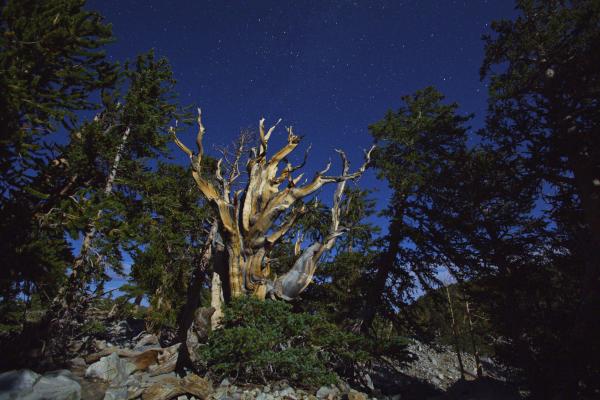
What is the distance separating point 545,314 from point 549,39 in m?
8.87

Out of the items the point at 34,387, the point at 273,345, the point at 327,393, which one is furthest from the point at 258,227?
the point at 34,387

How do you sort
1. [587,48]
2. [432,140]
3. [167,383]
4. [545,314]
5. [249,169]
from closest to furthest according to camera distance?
[167,383]
[587,48]
[545,314]
[249,169]
[432,140]

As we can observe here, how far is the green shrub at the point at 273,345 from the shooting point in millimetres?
5367

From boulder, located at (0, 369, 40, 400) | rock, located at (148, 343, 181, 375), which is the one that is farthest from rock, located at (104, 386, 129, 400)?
rock, located at (148, 343, 181, 375)

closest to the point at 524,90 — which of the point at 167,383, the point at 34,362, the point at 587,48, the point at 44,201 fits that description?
the point at 587,48

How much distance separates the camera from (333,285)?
12164 mm

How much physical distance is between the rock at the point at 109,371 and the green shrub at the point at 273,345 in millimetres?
1486

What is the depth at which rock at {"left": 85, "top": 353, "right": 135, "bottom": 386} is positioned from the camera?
5.16 metres

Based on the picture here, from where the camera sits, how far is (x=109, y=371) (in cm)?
529

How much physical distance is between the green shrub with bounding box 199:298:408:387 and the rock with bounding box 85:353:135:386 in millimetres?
1486

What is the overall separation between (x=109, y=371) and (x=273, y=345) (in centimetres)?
310

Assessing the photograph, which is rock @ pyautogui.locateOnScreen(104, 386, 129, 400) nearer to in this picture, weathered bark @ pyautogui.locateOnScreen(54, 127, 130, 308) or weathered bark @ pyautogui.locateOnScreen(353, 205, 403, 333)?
weathered bark @ pyautogui.locateOnScreen(54, 127, 130, 308)

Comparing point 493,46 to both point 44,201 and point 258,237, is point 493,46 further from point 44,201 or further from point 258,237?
point 44,201

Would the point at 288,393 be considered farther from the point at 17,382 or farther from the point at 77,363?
the point at 77,363
